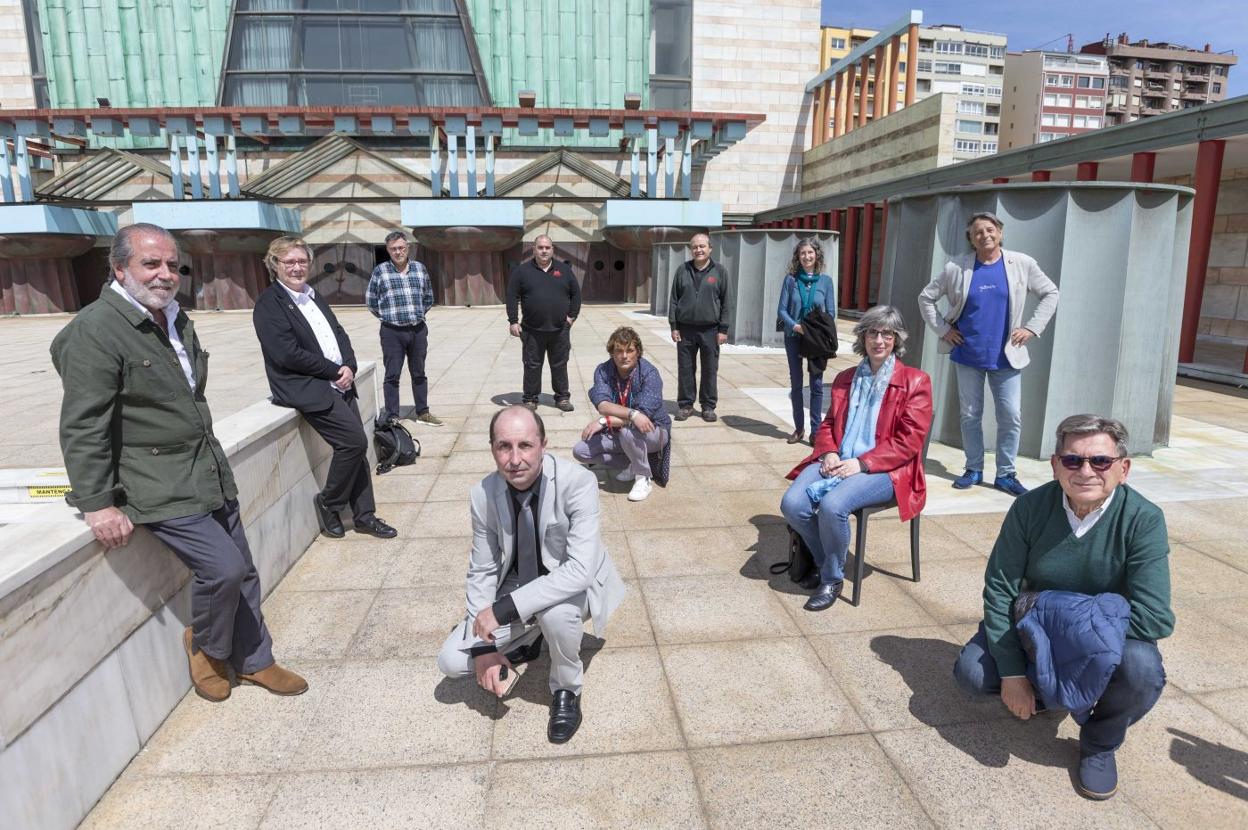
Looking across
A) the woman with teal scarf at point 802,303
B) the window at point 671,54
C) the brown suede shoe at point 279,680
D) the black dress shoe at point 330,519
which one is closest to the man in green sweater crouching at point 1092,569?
the brown suede shoe at point 279,680

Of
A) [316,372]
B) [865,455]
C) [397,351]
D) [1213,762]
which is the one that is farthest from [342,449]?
[1213,762]

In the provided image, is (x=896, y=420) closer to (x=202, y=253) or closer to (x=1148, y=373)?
(x=1148, y=373)

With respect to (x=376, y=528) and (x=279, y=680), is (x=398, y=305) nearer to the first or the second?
(x=376, y=528)

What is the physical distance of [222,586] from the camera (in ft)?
9.57

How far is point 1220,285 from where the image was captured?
49.0 feet

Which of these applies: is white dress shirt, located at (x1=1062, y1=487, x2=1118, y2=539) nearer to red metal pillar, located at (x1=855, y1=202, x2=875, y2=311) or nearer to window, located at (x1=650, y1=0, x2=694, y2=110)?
red metal pillar, located at (x1=855, y1=202, x2=875, y2=311)

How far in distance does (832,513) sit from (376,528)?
299 centimetres

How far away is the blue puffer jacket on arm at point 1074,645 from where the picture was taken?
2465mm

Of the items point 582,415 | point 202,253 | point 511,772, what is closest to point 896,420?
point 511,772

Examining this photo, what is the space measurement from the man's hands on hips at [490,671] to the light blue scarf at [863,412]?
1906mm

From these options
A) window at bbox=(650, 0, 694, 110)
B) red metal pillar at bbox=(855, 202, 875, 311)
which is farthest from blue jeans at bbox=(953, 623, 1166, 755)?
window at bbox=(650, 0, 694, 110)

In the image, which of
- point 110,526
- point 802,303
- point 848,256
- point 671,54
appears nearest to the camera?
point 110,526

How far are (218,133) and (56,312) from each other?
799 cm

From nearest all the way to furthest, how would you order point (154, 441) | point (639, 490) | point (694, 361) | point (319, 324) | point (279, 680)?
1. point (154, 441)
2. point (279, 680)
3. point (319, 324)
4. point (639, 490)
5. point (694, 361)
